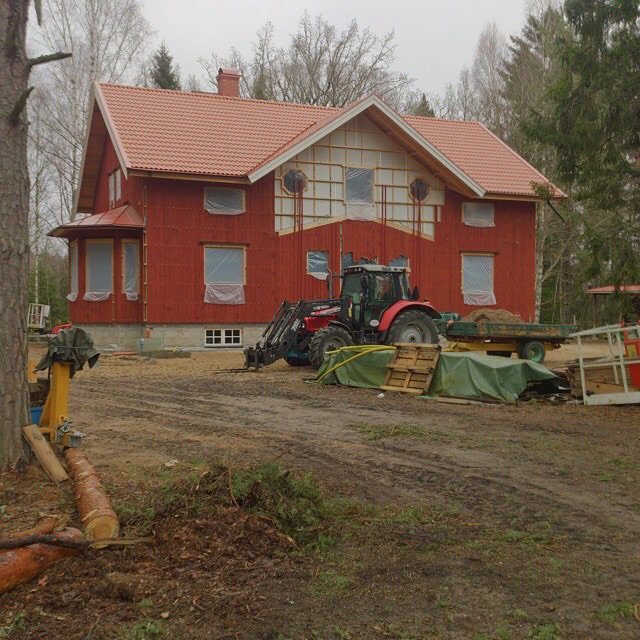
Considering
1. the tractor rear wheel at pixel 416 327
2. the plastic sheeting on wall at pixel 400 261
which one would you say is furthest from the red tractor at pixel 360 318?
the plastic sheeting on wall at pixel 400 261

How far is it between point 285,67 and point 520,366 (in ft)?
108

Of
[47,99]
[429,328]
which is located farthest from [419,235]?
[47,99]

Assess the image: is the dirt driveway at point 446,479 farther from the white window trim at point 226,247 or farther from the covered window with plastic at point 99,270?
the covered window with plastic at point 99,270

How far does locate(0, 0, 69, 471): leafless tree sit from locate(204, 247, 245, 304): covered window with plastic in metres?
16.8

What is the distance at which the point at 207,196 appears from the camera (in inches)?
939

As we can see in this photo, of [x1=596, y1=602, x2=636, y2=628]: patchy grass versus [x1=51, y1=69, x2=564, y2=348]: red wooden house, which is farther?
[x1=51, y1=69, x2=564, y2=348]: red wooden house

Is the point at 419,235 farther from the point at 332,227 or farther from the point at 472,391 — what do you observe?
the point at 472,391

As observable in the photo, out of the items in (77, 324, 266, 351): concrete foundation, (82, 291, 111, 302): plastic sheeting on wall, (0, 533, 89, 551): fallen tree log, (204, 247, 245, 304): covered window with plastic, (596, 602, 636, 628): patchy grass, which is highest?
(204, 247, 245, 304): covered window with plastic

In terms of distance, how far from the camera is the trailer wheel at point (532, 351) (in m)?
18.8

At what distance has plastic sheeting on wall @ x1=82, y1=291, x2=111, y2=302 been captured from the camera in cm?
2383

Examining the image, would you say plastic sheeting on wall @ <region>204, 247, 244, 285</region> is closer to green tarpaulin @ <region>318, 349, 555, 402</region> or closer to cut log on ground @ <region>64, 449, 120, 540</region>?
green tarpaulin @ <region>318, 349, 555, 402</region>

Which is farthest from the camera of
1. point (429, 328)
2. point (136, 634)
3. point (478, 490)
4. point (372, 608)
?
point (429, 328)

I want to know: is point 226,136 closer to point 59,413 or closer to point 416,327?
point 416,327

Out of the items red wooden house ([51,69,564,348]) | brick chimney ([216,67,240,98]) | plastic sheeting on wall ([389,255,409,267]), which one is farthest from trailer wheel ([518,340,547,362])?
brick chimney ([216,67,240,98])
